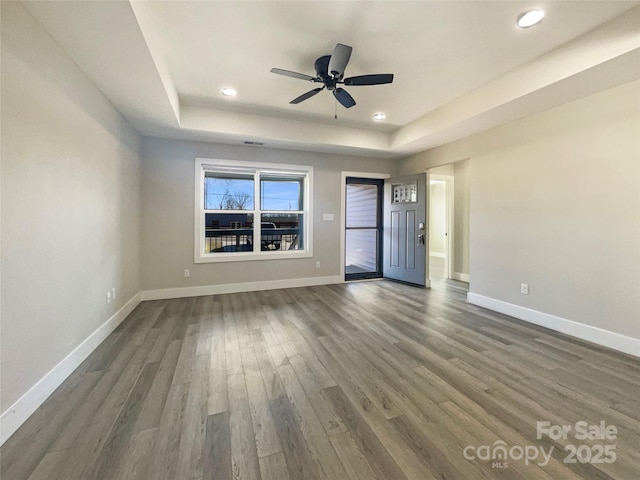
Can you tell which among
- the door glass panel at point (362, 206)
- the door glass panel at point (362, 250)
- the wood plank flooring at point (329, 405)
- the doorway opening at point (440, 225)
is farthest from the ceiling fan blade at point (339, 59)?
the doorway opening at point (440, 225)

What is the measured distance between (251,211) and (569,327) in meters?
4.71

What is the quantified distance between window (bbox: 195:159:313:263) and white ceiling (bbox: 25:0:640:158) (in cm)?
104

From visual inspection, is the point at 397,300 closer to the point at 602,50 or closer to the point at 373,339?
the point at 373,339

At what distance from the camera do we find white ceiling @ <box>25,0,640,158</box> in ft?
6.40

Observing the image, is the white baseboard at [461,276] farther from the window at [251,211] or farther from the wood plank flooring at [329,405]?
the window at [251,211]

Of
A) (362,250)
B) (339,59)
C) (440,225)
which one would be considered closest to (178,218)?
(339,59)

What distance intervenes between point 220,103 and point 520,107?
377 cm

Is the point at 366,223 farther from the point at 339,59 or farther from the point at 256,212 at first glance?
the point at 339,59

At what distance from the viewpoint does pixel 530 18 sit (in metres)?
2.06

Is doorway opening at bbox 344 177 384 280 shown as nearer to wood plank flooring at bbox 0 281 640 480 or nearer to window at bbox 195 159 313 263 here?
window at bbox 195 159 313 263

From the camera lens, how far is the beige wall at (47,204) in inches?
60.5

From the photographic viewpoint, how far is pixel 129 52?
209cm

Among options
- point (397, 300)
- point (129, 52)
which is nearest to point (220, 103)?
point (129, 52)

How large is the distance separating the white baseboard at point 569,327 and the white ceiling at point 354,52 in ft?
7.98
